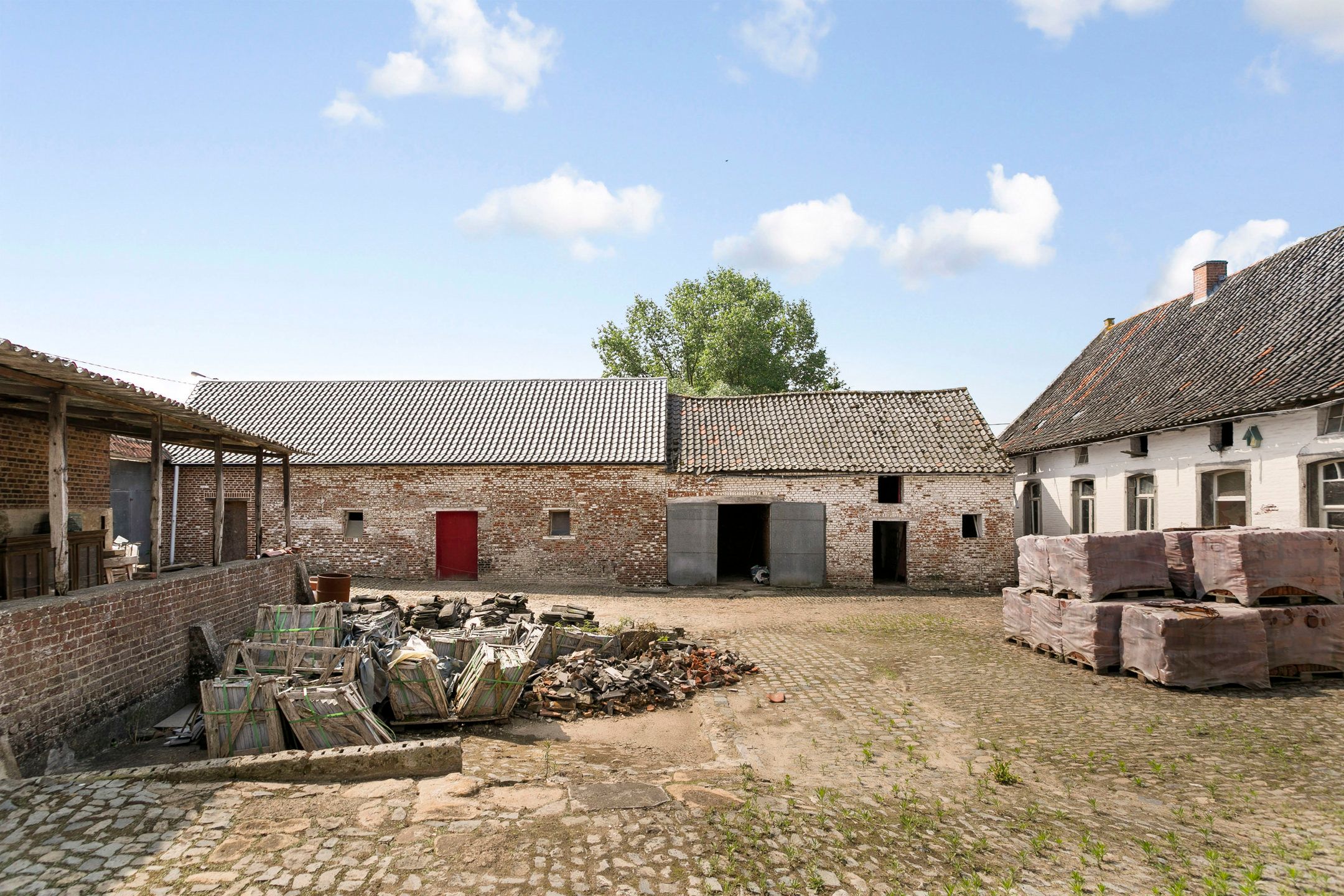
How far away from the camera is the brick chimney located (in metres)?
18.4

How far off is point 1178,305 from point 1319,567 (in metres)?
12.9

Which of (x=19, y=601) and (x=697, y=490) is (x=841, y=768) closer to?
(x=19, y=601)

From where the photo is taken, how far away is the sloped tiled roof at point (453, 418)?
62.5ft

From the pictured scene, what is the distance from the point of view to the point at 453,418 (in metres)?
21.2

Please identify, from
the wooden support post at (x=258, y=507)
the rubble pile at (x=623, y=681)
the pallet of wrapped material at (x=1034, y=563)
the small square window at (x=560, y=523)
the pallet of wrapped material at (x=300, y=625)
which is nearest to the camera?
the rubble pile at (x=623, y=681)

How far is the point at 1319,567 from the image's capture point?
9.02 metres

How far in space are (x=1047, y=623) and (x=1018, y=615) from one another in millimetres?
903

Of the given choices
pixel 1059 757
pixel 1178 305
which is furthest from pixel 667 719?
pixel 1178 305

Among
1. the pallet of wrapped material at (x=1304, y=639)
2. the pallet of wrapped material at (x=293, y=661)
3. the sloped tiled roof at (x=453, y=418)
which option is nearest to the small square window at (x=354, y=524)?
the sloped tiled roof at (x=453, y=418)

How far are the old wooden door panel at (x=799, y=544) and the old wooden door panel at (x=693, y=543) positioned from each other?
1540 millimetres

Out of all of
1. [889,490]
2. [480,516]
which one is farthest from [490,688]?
[889,490]

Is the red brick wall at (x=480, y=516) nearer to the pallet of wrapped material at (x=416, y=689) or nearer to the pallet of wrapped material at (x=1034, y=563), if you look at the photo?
the pallet of wrapped material at (x=1034, y=563)

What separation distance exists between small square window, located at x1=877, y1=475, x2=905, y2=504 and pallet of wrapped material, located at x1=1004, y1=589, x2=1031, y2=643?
6596 mm

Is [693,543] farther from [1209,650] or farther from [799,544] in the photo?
[1209,650]
